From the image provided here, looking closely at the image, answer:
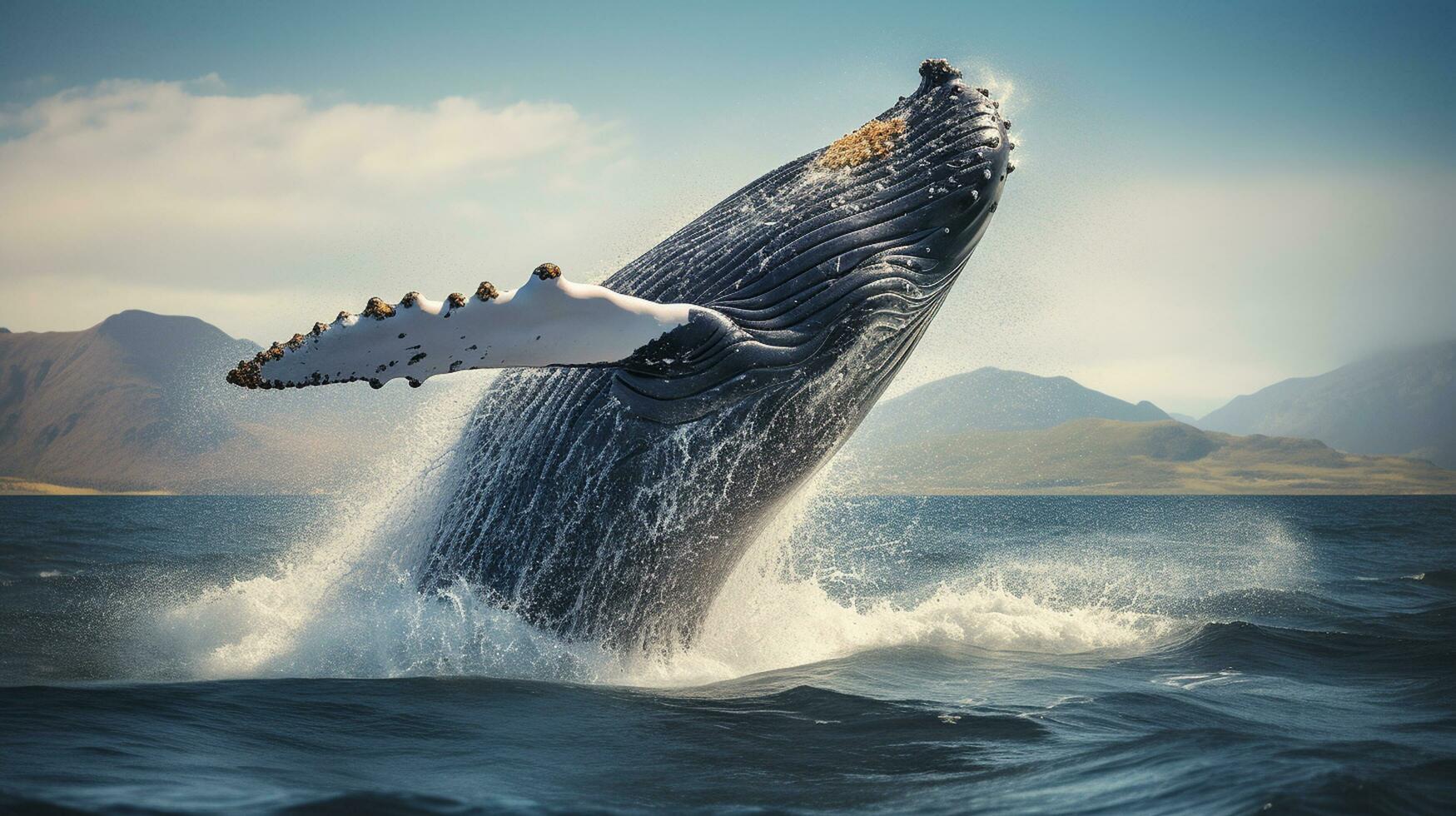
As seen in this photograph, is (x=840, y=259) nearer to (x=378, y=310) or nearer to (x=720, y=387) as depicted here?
(x=720, y=387)

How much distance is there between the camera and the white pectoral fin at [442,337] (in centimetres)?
434

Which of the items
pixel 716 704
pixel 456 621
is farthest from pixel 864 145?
pixel 456 621

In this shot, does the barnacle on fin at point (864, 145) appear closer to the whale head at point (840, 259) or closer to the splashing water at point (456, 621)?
the whale head at point (840, 259)

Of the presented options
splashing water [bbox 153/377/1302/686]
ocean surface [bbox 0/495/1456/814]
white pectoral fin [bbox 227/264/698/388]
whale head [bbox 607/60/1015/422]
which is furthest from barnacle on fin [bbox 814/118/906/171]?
ocean surface [bbox 0/495/1456/814]

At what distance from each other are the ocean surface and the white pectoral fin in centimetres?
154

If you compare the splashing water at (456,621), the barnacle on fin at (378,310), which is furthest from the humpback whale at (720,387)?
the barnacle on fin at (378,310)

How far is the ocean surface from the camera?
3.77 m

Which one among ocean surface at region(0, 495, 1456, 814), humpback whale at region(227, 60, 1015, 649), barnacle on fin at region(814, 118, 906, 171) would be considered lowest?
ocean surface at region(0, 495, 1456, 814)

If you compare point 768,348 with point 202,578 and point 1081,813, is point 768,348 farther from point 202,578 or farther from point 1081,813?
point 202,578

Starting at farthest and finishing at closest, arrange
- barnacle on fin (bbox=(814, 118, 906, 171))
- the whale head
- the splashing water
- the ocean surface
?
the splashing water → barnacle on fin (bbox=(814, 118, 906, 171)) → the whale head → the ocean surface

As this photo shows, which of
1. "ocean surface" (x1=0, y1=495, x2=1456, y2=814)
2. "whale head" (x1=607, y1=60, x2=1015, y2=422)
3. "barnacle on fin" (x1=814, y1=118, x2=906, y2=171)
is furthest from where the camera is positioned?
"barnacle on fin" (x1=814, y1=118, x2=906, y2=171)

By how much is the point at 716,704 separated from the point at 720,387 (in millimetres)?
1676

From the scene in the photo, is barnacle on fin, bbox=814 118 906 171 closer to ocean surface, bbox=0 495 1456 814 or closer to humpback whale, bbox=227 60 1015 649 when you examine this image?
humpback whale, bbox=227 60 1015 649

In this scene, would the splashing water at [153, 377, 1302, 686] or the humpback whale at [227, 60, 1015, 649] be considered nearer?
the humpback whale at [227, 60, 1015, 649]
